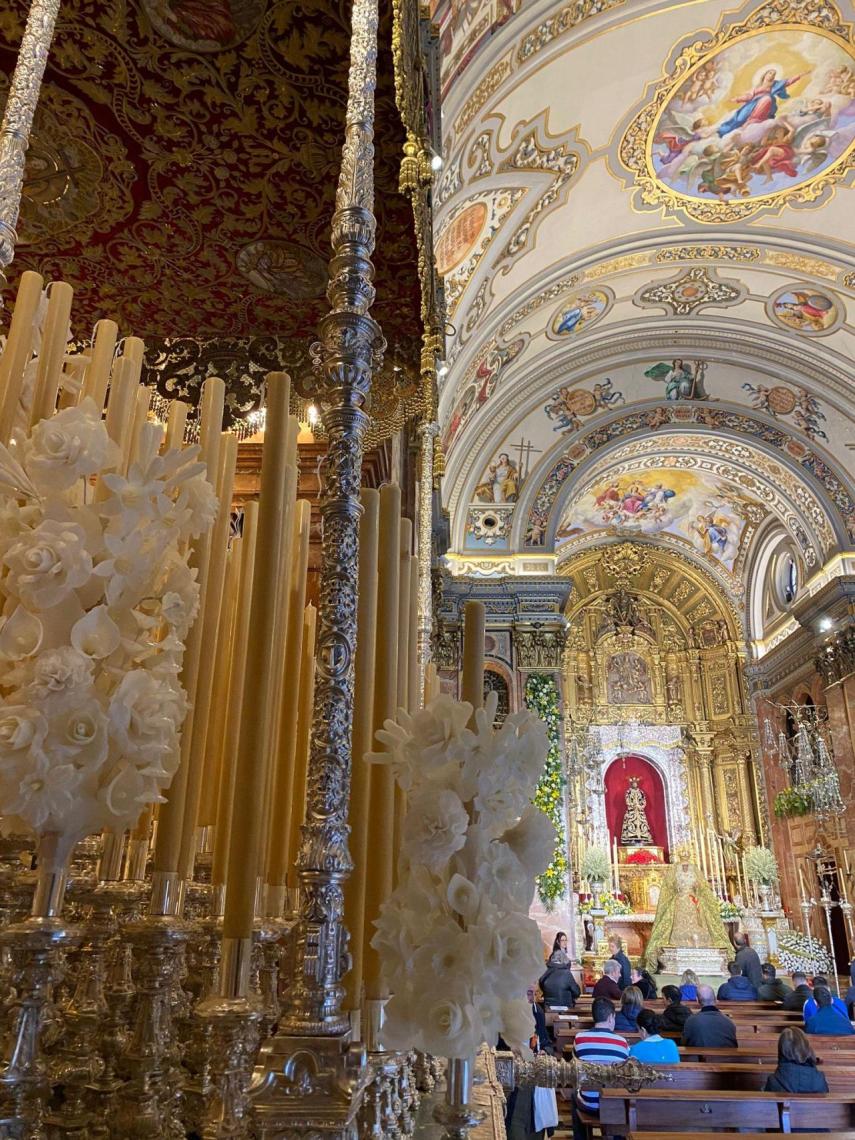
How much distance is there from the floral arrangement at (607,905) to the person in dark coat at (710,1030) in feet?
29.3

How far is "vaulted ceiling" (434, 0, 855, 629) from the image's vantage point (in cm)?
849

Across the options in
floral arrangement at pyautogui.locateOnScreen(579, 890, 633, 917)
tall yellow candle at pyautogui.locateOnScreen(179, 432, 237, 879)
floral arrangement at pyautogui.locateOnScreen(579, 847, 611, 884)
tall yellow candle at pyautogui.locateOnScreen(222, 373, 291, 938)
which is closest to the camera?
tall yellow candle at pyautogui.locateOnScreen(222, 373, 291, 938)

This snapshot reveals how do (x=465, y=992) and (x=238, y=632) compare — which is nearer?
(x=465, y=992)

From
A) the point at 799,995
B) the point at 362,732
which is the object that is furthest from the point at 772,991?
the point at 362,732

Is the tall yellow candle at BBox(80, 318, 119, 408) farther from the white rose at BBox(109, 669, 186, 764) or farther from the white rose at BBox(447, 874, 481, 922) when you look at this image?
the white rose at BBox(447, 874, 481, 922)

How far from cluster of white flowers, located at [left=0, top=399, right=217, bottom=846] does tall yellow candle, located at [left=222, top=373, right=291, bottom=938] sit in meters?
0.13

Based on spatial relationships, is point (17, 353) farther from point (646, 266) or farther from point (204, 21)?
point (646, 266)

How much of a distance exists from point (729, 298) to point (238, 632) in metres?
13.0

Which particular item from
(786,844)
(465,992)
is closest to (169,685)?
(465,992)

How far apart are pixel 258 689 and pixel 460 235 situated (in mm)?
8783

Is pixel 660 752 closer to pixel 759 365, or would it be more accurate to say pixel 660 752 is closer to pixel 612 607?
pixel 612 607

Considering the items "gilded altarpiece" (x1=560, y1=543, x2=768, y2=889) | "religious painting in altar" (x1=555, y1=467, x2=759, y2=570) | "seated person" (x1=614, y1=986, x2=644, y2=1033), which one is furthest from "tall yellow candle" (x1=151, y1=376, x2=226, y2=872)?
"gilded altarpiece" (x1=560, y1=543, x2=768, y2=889)

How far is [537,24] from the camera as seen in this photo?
297 inches

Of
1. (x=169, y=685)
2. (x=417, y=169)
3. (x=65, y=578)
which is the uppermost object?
(x=417, y=169)
